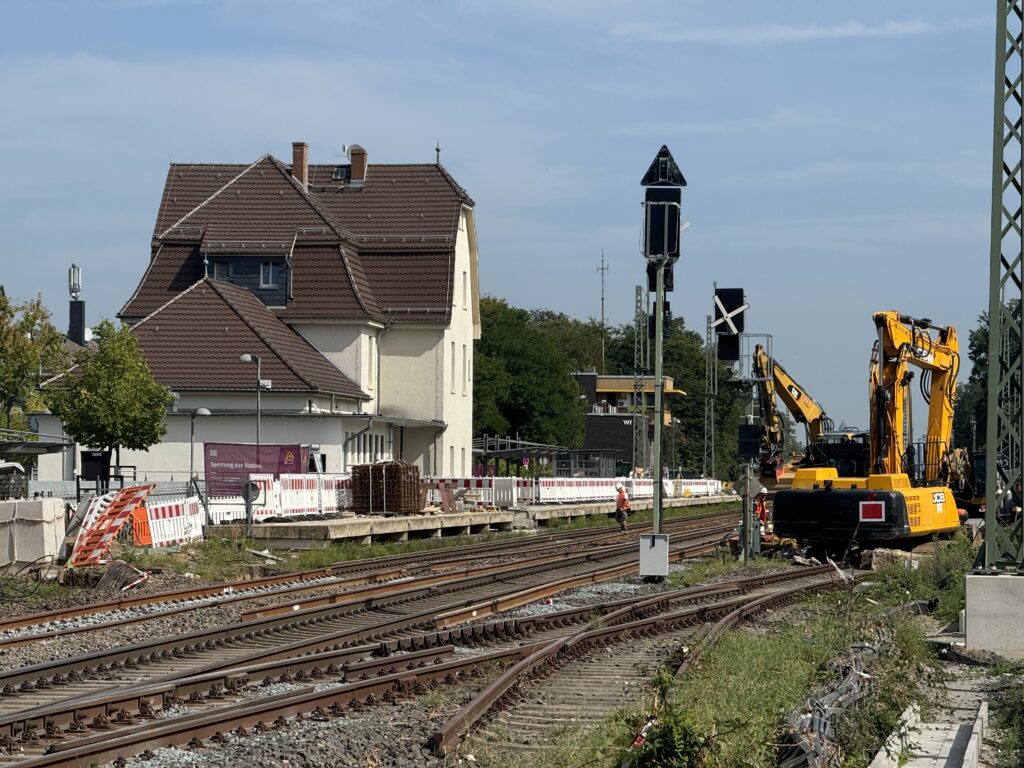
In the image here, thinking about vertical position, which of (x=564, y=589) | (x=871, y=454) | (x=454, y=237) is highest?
(x=454, y=237)

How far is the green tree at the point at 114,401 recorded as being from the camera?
139 ft

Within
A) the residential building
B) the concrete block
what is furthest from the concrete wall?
the residential building

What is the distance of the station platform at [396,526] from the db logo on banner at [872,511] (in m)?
11.6

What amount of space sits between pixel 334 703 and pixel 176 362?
41328 millimetres

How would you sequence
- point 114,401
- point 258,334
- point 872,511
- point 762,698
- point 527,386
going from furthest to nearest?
point 527,386
point 258,334
point 114,401
point 872,511
point 762,698

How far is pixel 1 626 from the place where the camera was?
55.8 feet

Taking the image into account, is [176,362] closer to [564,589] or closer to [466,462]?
[466,462]

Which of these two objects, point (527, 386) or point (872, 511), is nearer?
point (872, 511)

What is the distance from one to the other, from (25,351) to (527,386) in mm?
50510

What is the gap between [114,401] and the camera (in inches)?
1668

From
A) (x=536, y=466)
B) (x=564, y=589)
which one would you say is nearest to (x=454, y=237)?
(x=536, y=466)

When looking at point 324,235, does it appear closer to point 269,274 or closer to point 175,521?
point 269,274

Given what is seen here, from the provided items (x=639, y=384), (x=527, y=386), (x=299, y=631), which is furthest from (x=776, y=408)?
(x=527, y=386)

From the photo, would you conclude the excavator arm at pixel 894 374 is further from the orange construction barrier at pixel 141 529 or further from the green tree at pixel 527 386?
the green tree at pixel 527 386
